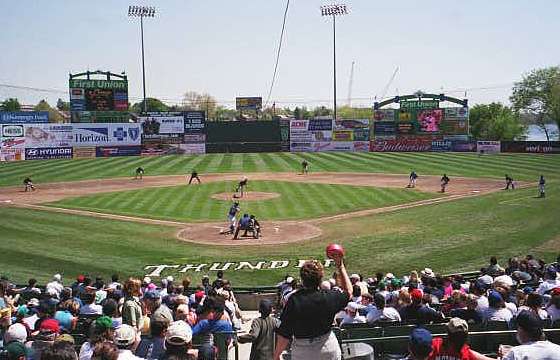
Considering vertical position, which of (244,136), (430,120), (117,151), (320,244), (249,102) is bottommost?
(320,244)

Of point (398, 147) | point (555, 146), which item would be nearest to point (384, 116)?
point (398, 147)

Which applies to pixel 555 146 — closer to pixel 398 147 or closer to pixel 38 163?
pixel 398 147

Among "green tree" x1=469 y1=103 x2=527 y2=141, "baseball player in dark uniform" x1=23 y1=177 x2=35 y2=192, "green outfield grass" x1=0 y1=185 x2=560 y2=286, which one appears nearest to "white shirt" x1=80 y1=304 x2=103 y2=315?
"green outfield grass" x1=0 y1=185 x2=560 y2=286

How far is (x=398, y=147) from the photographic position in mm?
75062

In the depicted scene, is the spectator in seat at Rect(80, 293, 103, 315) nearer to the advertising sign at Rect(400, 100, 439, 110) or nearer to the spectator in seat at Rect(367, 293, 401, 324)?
the spectator in seat at Rect(367, 293, 401, 324)

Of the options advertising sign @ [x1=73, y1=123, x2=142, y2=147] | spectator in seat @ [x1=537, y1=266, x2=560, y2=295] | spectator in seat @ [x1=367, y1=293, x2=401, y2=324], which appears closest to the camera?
spectator in seat @ [x1=367, y1=293, x2=401, y2=324]

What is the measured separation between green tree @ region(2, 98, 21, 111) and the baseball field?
80.9 meters

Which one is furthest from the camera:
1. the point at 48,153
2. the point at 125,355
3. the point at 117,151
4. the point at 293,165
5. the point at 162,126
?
the point at 162,126

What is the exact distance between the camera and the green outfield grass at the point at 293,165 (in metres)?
53.6

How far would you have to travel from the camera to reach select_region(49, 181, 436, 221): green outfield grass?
33.6 m

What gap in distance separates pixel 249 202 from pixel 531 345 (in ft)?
105

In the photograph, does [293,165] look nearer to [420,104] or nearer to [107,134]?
[420,104]

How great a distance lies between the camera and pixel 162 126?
240 ft

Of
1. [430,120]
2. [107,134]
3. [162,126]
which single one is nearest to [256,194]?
[162,126]
